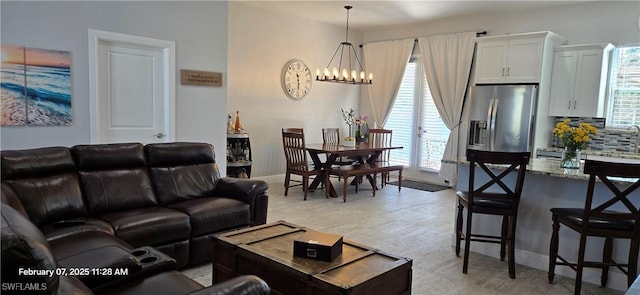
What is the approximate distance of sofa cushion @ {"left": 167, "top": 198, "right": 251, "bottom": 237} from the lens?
3182mm

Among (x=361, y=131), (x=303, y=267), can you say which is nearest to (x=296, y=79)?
(x=361, y=131)

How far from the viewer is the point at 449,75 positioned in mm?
6879

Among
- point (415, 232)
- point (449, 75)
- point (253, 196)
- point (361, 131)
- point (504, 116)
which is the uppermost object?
point (449, 75)

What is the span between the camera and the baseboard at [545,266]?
3.00 metres

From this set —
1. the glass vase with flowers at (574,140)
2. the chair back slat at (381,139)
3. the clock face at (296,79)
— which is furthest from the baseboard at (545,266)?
the clock face at (296,79)

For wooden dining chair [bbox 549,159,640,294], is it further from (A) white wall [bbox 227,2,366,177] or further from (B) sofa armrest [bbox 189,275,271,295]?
(A) white wall [bbox 227,2,366,177]

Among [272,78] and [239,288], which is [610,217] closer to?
[239,288]

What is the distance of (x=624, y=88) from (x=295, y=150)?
4370mm

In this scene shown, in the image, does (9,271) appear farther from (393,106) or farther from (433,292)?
(393,106)

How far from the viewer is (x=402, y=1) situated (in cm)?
583

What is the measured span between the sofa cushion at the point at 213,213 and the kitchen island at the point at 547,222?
1945mm

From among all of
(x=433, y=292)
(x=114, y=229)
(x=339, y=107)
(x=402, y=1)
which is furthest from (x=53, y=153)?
(x=339, y=107)

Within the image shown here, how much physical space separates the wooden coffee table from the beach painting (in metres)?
2.78

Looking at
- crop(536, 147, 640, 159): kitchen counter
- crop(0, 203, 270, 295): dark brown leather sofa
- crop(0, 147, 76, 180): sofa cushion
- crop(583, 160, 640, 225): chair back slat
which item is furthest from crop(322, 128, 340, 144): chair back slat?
crop(0, 203, 270, 295): dark brown leather sofa
